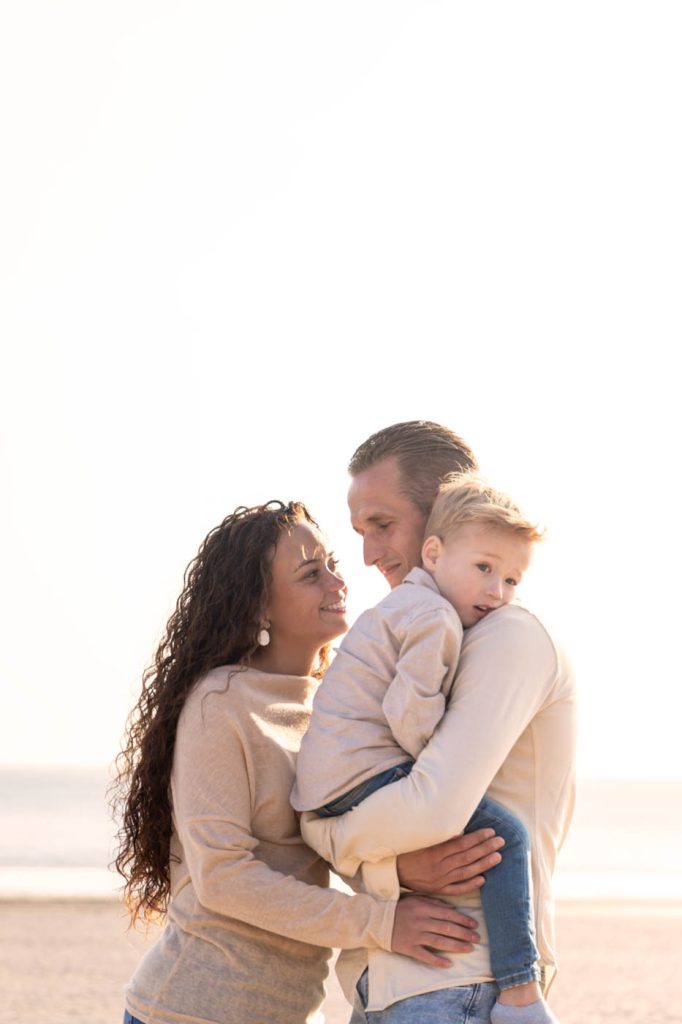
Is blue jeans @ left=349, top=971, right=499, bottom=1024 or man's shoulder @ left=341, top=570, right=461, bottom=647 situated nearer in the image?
blue jeans @ left=349, top=971, right=499, bottom=1024

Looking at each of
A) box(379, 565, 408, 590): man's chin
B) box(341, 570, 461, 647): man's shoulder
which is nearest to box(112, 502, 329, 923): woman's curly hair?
box(379, 565, 408, 590): man's chin

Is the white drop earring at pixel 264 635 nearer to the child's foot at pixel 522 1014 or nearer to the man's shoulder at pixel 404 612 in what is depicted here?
the man's shoulder at pixel 404 612

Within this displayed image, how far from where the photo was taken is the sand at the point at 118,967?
914 centimetres

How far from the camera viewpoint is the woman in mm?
3125

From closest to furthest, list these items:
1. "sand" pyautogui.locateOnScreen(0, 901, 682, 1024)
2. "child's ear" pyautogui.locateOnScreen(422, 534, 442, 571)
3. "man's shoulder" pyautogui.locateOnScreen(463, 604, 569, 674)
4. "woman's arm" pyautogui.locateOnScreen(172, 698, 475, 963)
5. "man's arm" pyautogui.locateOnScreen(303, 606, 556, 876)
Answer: "man's arm" pyautogui.locateOnScreen(303, 606, 556, 876)
"man's shoulder" pyautogui.locateOnScreen(463, 604, 569, 674)
"woman's arm" pyautogui.locateOnScreen(172, 698, 475, 963)
"child's ear" pyautogui.locateOnScreen(422, 534, 442, 571)
"sand" pyautogui.locateOnScreen(0, 901, 682, 1024)

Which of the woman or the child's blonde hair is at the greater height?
the child's blonde hair

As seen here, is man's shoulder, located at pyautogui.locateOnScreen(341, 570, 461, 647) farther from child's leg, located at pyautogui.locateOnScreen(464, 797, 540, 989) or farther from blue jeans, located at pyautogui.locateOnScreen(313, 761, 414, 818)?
child's leg, located at pyautogui.locateOnScreen(464, 797, 540, 989)

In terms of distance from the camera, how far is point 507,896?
9.23 ft

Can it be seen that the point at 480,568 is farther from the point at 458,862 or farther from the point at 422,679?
the point at 458,862

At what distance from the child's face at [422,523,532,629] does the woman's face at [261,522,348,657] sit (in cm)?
56

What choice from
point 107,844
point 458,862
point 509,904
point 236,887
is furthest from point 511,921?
point 107,844

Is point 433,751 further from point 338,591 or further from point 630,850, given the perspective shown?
point 630,850

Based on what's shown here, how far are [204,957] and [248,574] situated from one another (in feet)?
3.12

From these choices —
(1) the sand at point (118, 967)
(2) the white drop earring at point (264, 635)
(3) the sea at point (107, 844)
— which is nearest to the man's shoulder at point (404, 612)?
(2) the white drop earring at point (264, 635)
